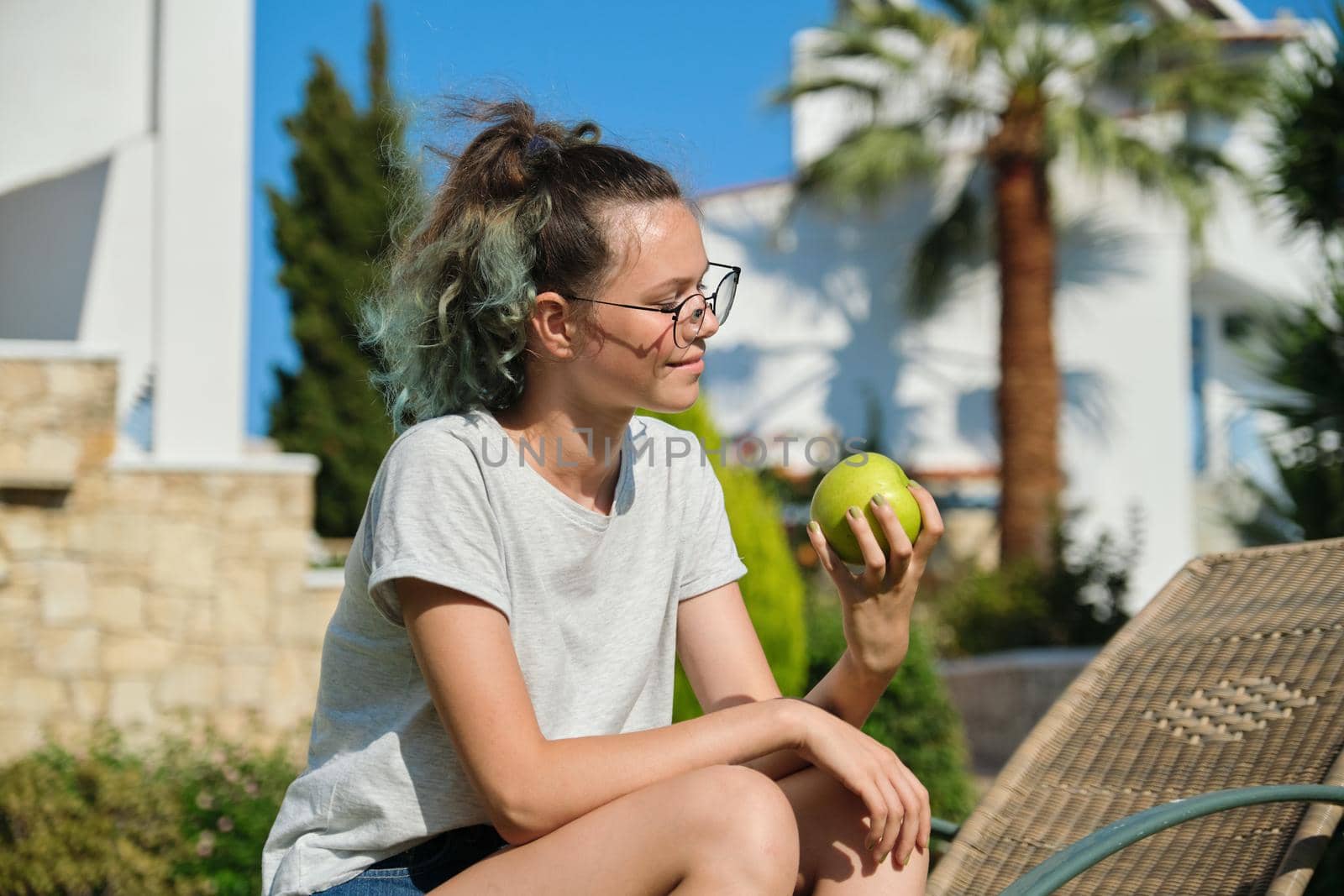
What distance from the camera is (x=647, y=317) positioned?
184cm

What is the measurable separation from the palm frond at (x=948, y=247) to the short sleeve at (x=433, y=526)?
10.3 m

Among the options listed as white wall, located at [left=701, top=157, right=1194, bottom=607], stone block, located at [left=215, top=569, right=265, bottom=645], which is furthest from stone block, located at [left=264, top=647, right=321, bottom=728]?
white wall, located at [left=701, top=157, right=1194, bottom=607]

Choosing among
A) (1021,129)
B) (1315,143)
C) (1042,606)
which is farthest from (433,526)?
(1021,129)

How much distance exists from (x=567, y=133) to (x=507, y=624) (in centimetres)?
75

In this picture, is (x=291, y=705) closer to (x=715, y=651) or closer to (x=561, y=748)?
(x=715, y=651)

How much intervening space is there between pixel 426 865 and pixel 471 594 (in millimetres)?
396

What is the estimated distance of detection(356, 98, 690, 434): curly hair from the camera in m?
1.84

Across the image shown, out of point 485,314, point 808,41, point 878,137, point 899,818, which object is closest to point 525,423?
point 485,314

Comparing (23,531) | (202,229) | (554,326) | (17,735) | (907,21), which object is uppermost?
(907,21)

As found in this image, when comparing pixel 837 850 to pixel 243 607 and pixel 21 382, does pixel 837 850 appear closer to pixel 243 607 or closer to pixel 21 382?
pixel 243 607

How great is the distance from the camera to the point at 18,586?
18.0ft

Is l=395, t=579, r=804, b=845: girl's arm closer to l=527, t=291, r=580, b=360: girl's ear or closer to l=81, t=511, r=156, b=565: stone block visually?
l=527, t=291, r=580, b=360: girl's ear

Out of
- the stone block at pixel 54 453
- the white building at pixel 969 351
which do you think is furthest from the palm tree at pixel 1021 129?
the stone block at pixel 54 453

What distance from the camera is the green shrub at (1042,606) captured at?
895 cm
